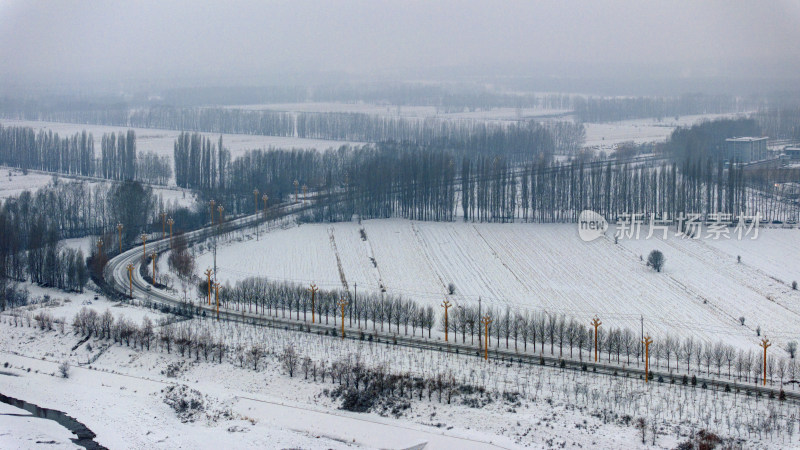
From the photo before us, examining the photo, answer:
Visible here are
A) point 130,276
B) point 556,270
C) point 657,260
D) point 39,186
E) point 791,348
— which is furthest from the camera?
point 39,186

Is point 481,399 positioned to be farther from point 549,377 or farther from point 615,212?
point 615,212

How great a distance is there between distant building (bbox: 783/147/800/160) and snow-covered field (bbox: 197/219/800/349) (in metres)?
15.7

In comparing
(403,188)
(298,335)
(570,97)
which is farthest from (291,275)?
(570,97)

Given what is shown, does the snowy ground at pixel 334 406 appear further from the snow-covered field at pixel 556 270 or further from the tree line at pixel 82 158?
the tree line at pixel 82 158

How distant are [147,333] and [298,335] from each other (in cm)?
291

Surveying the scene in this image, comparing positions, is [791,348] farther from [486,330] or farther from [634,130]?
[634,130]

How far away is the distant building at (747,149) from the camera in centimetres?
3759

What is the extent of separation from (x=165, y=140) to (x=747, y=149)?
33.2 m

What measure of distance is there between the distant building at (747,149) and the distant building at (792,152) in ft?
3.29

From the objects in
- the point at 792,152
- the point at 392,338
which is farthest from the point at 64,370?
the point at 792,152

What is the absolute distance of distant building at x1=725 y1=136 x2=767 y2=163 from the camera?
37594 mm

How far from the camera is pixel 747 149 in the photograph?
37750mm

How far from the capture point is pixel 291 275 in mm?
20234

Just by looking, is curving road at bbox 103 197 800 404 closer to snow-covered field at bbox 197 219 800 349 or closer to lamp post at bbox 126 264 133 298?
lamp post at bbox 126 264 133 298
